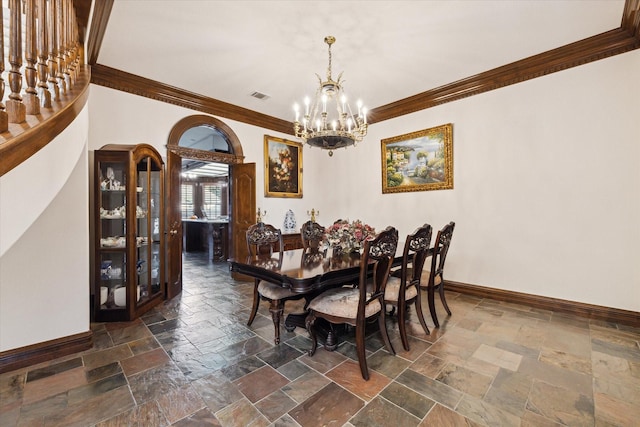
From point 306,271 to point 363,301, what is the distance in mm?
492

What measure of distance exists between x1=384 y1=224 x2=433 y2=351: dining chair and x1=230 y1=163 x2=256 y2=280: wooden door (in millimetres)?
2889

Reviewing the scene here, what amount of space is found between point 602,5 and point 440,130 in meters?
1.96

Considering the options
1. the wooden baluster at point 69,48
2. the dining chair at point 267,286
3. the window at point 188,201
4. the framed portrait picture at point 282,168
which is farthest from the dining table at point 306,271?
the window at point 188,201

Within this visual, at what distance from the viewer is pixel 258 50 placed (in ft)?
10.3

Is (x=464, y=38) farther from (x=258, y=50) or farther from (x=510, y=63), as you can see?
(x=258, y=50)

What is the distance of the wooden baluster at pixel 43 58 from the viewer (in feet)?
4.38

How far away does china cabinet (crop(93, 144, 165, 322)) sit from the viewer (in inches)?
119

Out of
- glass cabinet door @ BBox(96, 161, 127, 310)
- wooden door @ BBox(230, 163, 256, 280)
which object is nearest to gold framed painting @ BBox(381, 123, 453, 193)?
wooden door @ BBox(230, 163, 256, 280)

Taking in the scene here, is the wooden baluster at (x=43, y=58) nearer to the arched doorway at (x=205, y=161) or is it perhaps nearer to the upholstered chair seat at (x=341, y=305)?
the upholstered chair seat at (x=341, y=305)

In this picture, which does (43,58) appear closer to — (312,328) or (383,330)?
(312,328)

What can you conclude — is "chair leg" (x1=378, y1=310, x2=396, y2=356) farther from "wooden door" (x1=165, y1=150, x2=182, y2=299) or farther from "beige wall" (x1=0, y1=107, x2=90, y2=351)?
"wooden door" (x1=165, y1=150, x2=182, y2=299)

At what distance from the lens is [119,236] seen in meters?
3.16

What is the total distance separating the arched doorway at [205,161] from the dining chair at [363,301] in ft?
8.42

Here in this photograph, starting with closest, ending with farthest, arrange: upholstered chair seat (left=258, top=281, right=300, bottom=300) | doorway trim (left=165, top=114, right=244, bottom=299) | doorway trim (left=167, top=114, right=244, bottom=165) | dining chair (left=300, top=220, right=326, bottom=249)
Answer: upholstered chair seat (left=258, top=281, right=300, bottom=300) → dining chair (left=300, top=220, right=326, bottom=249) → doorway trim (left=165, top=114, right=244, bottom=299) → doorway trim (left=167, top=114, right=244, bottom=165)
